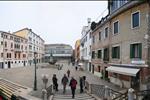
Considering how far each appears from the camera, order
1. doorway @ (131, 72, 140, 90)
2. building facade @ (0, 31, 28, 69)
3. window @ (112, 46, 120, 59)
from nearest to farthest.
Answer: doorway @ (131, 72, 140, 90)
window @ (112, 46, 120, 59)
building facade @ (0, 31, 28, 69)

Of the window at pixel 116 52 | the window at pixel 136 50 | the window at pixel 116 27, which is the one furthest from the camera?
the window at pixel 116 27

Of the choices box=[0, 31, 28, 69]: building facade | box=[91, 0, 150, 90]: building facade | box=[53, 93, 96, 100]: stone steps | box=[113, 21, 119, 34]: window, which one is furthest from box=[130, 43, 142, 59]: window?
box=[0, 31, 28, 69]: building facade

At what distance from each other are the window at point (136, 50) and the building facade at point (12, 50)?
141ft

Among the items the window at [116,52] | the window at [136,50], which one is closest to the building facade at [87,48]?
the window at [116,52]

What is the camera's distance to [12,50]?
62875mm

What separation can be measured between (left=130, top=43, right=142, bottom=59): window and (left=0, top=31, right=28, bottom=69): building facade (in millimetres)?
42894

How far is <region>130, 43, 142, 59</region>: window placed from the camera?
→ 685 inches

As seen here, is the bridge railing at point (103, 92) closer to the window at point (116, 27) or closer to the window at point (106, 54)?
the window at point (116, 27)

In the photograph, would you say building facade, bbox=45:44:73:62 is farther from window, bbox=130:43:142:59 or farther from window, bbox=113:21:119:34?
window, bbox=130:43:142:59

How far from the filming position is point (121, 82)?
20938 millimetres

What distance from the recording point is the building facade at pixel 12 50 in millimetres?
55531

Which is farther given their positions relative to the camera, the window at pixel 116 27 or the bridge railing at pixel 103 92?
the window at pixel 116 27

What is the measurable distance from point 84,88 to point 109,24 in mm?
8904

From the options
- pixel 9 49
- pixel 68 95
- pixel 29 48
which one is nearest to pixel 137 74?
pixel 68 95
